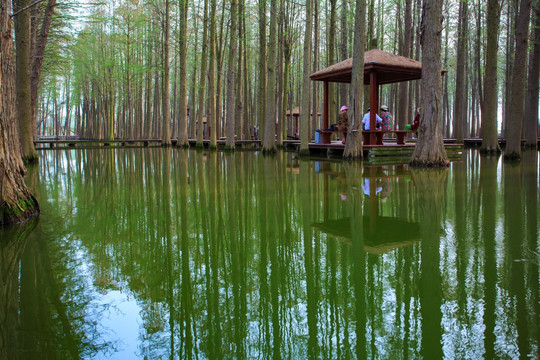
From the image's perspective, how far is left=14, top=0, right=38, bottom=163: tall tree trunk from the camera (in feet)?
43.2

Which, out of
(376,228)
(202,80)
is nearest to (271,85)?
(202,80)

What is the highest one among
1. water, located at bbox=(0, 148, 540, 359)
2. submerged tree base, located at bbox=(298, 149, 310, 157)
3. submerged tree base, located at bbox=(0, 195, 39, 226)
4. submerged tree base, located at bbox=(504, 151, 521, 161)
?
submerged tree base, located at bbox=(298, 149, 310, 157)

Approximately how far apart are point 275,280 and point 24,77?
44.0ft

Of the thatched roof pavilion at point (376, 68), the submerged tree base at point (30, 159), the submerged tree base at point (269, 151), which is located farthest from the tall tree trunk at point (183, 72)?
the submerged tree base at point (30, 159)

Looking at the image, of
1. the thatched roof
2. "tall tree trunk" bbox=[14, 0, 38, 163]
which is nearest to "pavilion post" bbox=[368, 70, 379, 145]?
the thatched roof

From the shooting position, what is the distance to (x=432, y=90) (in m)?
12.0

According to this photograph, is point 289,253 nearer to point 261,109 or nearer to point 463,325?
point 463,325

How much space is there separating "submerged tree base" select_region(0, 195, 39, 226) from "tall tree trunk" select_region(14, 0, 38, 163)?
31.0 ft

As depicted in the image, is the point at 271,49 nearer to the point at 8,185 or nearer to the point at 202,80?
the point at 202,80

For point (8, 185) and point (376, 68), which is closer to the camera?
point (8, 185)

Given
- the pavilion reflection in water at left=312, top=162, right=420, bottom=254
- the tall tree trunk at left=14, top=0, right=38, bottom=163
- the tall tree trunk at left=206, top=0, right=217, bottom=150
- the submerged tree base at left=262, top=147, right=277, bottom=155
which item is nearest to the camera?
the pavilion reflection in water at left=312, top=162, right=420, bottom=254

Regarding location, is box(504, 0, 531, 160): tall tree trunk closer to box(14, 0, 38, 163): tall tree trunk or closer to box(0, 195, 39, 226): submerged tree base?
box(0, 195, 39, 226): submerged tree base

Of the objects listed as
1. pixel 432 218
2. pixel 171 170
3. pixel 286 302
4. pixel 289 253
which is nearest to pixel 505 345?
pixel 286 302

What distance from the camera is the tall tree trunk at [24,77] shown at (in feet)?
43.2
